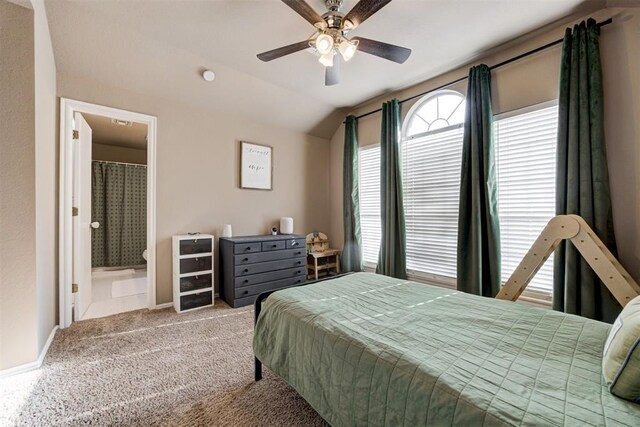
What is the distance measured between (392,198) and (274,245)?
1.62m

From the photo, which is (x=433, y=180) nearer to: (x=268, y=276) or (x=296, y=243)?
(x=296, y=243)

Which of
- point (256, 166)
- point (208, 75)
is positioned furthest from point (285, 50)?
point (256, 166)

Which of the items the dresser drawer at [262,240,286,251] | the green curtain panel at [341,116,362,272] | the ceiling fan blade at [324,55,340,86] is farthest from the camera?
the green curtain panel at [341,116,362,272]

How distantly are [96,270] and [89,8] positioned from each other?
4439mm

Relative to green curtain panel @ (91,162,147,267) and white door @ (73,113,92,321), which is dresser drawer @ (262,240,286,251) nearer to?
white door @ (73,113,92,321)

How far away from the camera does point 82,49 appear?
2318 mm

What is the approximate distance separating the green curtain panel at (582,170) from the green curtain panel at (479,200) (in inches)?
18.0

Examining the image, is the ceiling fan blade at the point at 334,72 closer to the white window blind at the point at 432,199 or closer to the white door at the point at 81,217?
the white window blind at the point at 432,199

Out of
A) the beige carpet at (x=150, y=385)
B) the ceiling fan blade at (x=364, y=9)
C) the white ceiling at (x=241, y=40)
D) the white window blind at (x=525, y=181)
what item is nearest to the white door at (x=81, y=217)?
the beige carpet at (x=150, y=385)

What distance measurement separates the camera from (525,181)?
95.0 inches

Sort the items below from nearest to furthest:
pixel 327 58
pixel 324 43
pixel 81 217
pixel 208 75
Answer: pixel 324 43
pixel 327 58
pixel 81 217
pixel 208 75

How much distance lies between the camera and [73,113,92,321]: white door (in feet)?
8.41

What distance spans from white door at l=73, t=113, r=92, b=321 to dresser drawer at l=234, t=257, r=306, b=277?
60.1 inches

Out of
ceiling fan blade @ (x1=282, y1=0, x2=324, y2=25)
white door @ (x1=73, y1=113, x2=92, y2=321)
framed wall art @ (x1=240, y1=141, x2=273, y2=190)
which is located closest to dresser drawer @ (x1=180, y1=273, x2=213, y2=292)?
white door @ (x1=73, y1=113, x2=92, y2=321)
